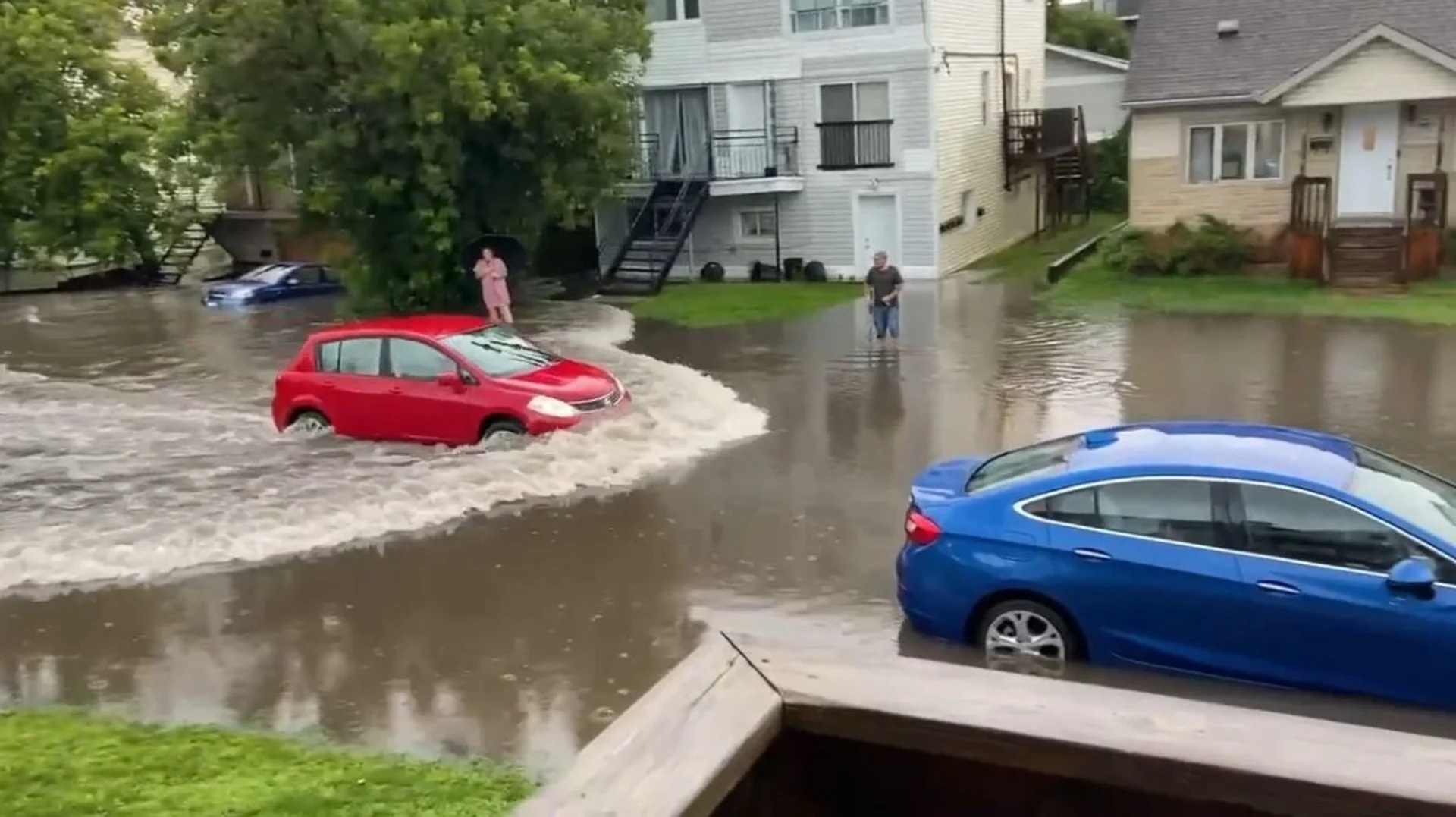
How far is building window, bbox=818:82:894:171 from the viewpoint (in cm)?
2980

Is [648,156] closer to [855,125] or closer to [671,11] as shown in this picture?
[671,11]

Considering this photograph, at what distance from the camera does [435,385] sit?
1535 cm

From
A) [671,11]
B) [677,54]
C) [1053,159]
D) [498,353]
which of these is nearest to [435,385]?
[498,353]

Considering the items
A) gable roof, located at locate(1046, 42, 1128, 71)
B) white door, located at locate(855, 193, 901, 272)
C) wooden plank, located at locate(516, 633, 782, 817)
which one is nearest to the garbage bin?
white door, located at locate(855, 193, 901, 272)

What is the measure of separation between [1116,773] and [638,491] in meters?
11.7

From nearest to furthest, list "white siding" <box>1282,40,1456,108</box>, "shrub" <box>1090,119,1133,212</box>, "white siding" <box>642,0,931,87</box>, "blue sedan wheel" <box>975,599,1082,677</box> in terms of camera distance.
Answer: "blue sedan wheel" <box>975,599,1082,677</box>
"white siding" <box>1282,40,1456,108</box>
"white siding" <box>642,0,931,87</box>
"shrub" <box>1090,119,1133,212</box>

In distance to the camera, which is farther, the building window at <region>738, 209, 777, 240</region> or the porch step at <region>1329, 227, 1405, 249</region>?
the building window at <region>738, 209, 777, 240</region>

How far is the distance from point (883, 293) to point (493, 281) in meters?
7.37

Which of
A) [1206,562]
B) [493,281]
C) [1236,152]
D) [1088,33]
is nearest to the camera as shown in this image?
[1206,562]

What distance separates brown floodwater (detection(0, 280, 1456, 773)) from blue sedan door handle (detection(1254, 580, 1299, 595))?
2.07 feet

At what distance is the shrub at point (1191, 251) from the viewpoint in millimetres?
26594

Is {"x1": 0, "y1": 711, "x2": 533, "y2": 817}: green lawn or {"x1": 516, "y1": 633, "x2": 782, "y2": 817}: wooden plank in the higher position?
{"x1": 516, "y1": 633, "x2": 782, "y2": 817}: wooden plank

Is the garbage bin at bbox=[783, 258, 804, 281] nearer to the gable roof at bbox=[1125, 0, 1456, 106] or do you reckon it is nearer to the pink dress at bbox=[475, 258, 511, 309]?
the gable roof at bbox=[1125, 0, 1456, 106]

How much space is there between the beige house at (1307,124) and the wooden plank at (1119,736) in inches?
993
